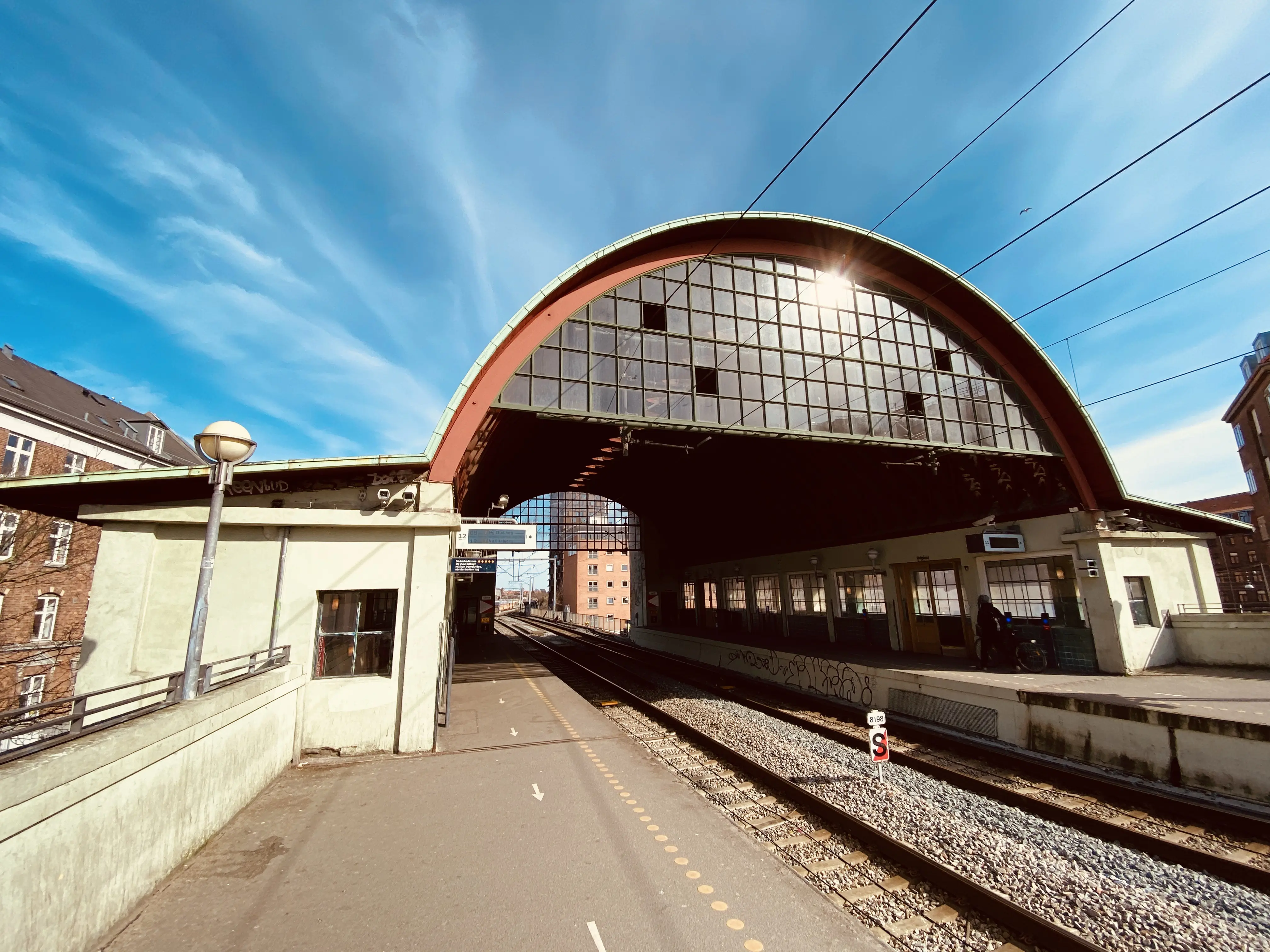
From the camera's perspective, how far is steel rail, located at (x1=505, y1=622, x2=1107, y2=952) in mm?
4562

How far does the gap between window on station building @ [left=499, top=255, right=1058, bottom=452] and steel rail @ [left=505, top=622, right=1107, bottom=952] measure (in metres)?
8.74

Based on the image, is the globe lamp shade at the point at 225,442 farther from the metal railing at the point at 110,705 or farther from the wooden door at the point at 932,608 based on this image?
the wooden door at the point at 932,608

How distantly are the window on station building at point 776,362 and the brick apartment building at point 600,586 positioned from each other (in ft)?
208

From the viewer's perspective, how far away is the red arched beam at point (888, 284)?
44.3ft

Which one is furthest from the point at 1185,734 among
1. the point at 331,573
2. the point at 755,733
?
the point at 331,573

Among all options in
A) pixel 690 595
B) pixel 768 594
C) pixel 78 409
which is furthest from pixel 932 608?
pixel 78 409

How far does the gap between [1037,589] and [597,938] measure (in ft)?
56.6

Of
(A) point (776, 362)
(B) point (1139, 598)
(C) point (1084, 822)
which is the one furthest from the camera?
(A) point (776, 362)

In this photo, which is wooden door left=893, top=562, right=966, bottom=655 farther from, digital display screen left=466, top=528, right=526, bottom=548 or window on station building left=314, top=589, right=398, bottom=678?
window on station building left=314, top=589, right=398, bottom=678

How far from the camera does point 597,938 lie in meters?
4.66

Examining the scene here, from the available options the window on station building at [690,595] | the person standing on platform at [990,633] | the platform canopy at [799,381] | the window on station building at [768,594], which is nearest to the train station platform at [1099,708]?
the person standing on platform at [990,633]

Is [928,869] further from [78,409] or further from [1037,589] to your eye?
[78,409]

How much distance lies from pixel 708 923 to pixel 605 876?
131cm

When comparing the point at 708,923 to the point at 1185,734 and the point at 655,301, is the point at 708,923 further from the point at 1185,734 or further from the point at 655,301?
the point at 655,301
